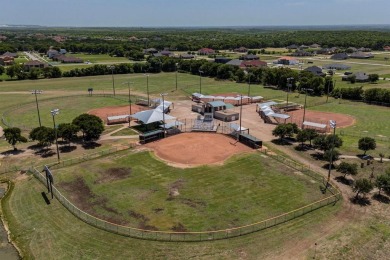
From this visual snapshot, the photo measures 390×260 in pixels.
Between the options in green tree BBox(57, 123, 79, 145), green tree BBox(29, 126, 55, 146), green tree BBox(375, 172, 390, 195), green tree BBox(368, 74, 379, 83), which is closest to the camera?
green tree BBox(375, 172, 390, 195)

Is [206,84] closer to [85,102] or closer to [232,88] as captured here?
[232,88]

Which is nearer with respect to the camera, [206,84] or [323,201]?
[323,201]

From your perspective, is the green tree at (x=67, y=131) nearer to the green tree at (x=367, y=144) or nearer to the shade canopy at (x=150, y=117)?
the shade canopy at (x=150, y=117)

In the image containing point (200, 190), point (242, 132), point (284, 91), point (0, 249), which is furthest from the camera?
point (284, 91)

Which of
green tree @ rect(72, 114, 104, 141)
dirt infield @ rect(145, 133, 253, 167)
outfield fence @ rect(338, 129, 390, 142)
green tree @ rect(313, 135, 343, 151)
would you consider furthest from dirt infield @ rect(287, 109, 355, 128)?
green tree @ rect(72, 114, 104, 141)

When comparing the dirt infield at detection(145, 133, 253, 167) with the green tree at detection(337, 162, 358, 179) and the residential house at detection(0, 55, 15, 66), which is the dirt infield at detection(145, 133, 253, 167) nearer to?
the green tree at detection(337, 162, 358, 179)

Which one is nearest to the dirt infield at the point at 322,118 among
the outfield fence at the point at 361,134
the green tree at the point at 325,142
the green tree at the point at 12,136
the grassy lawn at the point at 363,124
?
the grassy lawn at the point at 363,124

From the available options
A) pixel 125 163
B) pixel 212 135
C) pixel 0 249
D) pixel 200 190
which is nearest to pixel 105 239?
pixel 0 249
